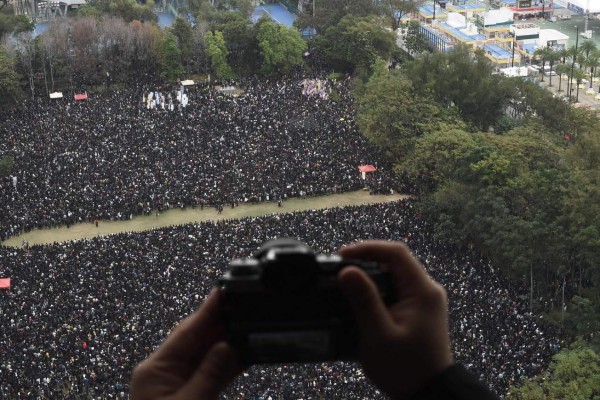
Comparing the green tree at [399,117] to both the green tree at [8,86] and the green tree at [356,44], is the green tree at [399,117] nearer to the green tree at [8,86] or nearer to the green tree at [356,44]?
the green tree at [356,44]

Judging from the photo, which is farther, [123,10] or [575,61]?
[123,10]

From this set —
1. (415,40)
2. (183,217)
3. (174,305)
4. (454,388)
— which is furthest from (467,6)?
(454,388)

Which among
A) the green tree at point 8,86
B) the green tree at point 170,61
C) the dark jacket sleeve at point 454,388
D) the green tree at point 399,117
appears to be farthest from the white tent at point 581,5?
the dark jacket sleeve at point 454,388

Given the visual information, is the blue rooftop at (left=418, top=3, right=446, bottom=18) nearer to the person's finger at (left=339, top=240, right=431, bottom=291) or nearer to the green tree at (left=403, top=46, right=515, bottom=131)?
the green tree at (left=403, top=46, right=515, bottom=131)

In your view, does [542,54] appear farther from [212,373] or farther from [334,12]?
[212,373]

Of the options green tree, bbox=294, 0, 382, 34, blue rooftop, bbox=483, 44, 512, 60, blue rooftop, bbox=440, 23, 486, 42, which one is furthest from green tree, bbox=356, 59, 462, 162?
blue rooftop, bbox=440, 23, 486, 42

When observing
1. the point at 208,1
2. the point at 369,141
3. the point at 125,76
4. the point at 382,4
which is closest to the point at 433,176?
the point at 369,141
